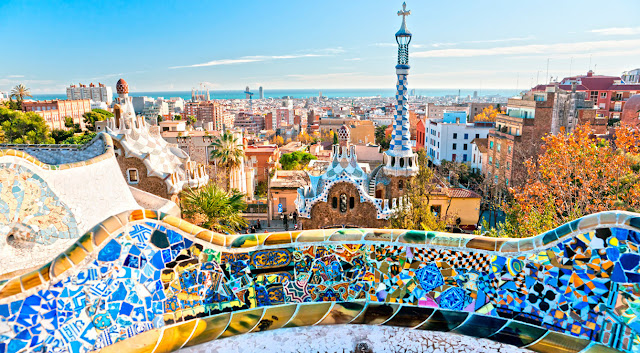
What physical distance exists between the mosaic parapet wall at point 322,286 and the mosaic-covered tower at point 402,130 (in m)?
12.5

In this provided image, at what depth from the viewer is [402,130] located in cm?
1694

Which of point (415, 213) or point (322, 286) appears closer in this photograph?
point (322, 286)

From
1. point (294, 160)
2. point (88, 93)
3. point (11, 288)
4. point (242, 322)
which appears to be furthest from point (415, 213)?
point (88, 93)

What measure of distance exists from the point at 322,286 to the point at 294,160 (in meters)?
37.5

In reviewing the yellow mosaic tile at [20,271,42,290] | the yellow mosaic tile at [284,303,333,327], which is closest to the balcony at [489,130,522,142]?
the yellow mosaic tile at [284,303,333,327]

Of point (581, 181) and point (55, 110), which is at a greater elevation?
point (581, 181)

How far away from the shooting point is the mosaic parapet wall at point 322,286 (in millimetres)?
3500

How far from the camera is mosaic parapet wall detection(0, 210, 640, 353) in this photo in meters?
3.50

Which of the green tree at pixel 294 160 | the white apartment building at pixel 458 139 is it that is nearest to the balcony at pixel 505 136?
the white apartment building at pixel 458 139

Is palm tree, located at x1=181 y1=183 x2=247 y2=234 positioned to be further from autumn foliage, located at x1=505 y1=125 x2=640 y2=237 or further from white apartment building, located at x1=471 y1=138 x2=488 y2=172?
white apartment building, located at x1=471 y1=138 x2=488 y2=172

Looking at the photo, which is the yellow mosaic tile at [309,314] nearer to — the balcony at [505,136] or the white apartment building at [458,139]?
the balcony at [505,136]

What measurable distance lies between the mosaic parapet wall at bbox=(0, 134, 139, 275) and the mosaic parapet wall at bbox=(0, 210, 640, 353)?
536cm

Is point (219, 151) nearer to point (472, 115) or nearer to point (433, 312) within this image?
point (433, 312)

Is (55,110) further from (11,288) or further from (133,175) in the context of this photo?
(11,288)
